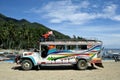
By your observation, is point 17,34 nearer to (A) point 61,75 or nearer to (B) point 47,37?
(B) point 47,37

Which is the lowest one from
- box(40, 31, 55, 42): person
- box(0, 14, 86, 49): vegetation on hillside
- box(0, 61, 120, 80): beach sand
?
box(0, 61, 120, 80): beach sand

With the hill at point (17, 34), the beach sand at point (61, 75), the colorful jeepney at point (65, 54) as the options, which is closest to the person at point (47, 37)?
the colorful jeepney at point (65, 54)

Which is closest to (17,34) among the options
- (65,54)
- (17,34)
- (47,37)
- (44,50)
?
(17,34)

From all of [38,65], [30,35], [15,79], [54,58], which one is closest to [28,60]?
[38,65]

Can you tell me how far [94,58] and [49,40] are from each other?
4243 millimetres

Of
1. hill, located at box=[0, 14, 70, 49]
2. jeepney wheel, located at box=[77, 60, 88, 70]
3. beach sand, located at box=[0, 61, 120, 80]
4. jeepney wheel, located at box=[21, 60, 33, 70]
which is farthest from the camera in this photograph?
hill, located at box=[0, 14, 70, 49]

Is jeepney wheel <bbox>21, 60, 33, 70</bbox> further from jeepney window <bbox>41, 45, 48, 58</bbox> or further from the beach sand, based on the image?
jeepney window <bbox>41, 45, 48, 58</bbox>

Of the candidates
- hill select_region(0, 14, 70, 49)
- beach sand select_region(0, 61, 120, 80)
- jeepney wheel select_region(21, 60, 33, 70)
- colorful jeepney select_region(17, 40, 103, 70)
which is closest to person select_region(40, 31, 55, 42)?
colorful jeepney select_region(17, 40, 103, 70)

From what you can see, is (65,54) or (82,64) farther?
(82,64)

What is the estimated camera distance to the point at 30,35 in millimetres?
106375

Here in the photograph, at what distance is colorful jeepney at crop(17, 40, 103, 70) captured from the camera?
20.3 meters

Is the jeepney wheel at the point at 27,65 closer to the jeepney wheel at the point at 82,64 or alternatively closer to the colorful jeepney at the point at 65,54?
the colorful jeepney at the point at 65,54

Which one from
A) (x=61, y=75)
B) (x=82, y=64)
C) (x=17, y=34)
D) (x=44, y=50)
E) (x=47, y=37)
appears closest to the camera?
(x=61, y=75)

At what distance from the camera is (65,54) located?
808 inches
